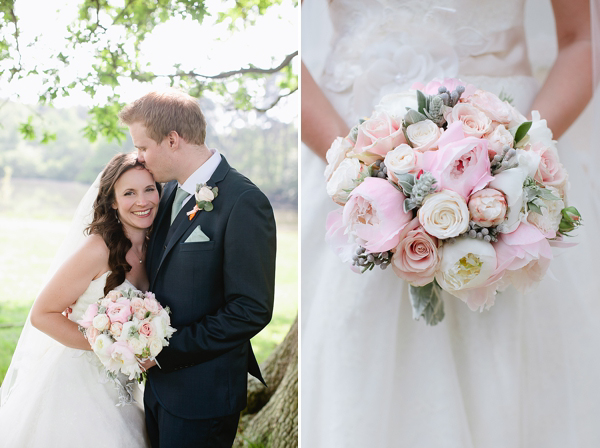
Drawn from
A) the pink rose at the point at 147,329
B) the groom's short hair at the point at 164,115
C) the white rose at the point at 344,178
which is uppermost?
the groom's short hair at the point at 164,115

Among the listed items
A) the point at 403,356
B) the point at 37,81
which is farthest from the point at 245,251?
the point at 37,81

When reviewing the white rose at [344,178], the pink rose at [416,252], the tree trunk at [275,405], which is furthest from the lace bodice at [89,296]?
the pink rose at [416,252]

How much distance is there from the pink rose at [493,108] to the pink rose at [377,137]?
0.17 metres

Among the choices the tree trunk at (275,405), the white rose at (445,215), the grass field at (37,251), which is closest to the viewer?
the white rose at (445,215)

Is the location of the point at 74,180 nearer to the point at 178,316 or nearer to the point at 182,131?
the point at 182,131

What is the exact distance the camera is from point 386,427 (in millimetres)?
1251

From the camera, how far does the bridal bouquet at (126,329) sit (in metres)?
1.21

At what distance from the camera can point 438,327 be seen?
4.24 ft

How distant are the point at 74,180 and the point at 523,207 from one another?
1254 millimetres

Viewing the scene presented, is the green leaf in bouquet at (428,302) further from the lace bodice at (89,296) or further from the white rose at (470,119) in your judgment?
the lace bodice at (89,296)

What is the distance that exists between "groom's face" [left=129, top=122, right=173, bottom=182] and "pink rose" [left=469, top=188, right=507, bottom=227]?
0.83 m

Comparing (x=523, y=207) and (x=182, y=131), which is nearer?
(x=523, y=207)

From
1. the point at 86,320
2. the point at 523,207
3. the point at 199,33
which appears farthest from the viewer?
the point at 199,33

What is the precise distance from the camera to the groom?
4.37ft
